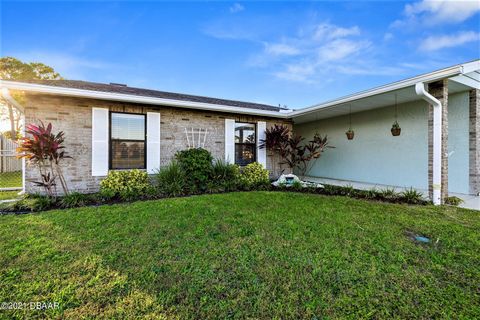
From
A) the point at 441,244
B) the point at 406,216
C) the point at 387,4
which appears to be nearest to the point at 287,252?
the point at 441,244

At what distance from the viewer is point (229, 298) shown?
176 centimetres

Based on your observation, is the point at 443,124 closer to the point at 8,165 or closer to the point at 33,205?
the point at 33,205

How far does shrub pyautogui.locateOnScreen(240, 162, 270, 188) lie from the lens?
23.4ft

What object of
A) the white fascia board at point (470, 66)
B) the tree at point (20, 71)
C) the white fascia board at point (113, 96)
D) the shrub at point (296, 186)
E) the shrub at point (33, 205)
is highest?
the tree at point (20, 71)

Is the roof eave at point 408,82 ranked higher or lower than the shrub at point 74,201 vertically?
higher

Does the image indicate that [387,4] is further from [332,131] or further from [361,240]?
[361,240]

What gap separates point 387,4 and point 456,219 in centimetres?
622

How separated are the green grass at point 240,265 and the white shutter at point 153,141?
2.50 m

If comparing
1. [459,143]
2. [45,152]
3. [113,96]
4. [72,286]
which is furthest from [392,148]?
[45,152]

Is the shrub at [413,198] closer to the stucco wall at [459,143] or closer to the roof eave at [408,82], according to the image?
the stucco wall at [459,143]

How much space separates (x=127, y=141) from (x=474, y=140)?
968cm

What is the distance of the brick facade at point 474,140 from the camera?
557 cm

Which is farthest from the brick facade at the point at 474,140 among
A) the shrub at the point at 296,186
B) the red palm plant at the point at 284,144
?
the shrub at the point at 296,186

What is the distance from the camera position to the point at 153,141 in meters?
6.25
